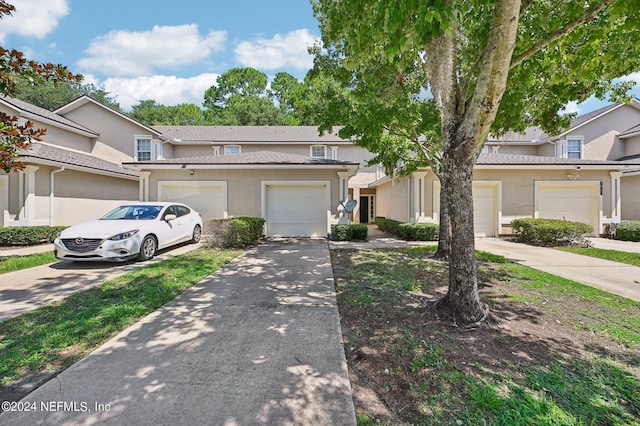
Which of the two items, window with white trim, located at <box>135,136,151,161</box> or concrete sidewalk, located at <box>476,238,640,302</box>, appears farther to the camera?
window with white trim, located at <box>135,136,151,161</box>

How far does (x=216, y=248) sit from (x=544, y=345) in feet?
26.9

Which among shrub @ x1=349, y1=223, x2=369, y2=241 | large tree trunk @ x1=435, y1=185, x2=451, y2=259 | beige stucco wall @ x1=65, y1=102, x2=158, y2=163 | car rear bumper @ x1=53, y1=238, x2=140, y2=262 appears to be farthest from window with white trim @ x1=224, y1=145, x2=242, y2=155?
large tree trunk @ x1=435, y1=185, x2=451, y2=259

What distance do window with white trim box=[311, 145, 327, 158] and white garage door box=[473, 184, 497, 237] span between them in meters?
9.88

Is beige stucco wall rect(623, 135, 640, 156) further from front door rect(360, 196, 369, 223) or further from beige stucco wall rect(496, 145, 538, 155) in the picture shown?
front door rect(360, 196, 369, 223)

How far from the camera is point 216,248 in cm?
884

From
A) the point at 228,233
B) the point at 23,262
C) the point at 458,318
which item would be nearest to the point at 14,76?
the point at 23,262

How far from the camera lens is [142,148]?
16.5 m

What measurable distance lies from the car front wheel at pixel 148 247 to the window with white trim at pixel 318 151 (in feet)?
43.0

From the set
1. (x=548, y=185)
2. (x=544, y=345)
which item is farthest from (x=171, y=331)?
(x=548, y=185)

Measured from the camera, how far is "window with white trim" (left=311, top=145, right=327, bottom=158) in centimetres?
1897

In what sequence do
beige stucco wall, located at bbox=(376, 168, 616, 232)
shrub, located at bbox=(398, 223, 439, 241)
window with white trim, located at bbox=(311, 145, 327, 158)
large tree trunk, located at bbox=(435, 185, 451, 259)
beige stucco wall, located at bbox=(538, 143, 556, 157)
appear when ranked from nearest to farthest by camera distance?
large tree trunk, located at bbox=(435, 185, 451, 259)
shrub, located at bbox=(398, 223, 439, 241)
beige stucco wall, located at bbox=(376, 168, 616, 232)
beige stucco wall, located at bbox=(538, 143, 556, 157)
window with white trim, located at bbox=(311, 145, 327, 158)

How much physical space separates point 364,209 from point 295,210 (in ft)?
35.6

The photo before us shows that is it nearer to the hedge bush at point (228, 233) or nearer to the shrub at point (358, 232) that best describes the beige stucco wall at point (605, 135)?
the shrub at point (358, 232)

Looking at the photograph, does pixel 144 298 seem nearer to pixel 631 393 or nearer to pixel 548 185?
pixel 631 393
